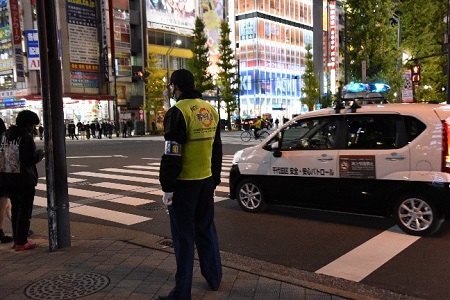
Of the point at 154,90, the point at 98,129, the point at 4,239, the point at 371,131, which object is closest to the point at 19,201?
the point at 4,239

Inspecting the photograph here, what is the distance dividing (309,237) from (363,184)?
113 cm

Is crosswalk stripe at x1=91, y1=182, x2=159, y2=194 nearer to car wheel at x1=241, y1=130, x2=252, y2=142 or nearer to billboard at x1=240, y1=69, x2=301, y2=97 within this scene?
car wheel at x1=241, y1=130, x2=252, y2=142

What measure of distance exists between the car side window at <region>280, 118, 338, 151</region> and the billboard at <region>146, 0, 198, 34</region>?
164 feet

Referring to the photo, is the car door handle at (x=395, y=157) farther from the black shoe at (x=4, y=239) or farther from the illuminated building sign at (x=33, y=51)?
the illuminated building sign at (x=33, y=51)

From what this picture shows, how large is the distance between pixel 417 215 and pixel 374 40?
66.5 ft

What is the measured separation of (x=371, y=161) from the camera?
20.6 ft

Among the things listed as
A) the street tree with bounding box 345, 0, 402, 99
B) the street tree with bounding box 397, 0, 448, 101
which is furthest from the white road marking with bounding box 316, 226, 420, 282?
the street tree with bounding box 397, 0, 448, 101

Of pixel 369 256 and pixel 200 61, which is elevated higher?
pixel 200 61

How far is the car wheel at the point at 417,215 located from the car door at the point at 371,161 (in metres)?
0.24

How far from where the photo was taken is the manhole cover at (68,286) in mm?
4047

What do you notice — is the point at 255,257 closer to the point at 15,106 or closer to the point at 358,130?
the point at 358,130

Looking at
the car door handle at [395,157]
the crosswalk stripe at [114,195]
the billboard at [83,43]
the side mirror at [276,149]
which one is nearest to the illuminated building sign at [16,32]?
the billboard at [83,43]

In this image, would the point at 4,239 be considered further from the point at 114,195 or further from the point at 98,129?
the point at 98,129

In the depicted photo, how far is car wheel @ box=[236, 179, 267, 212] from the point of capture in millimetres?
7621
